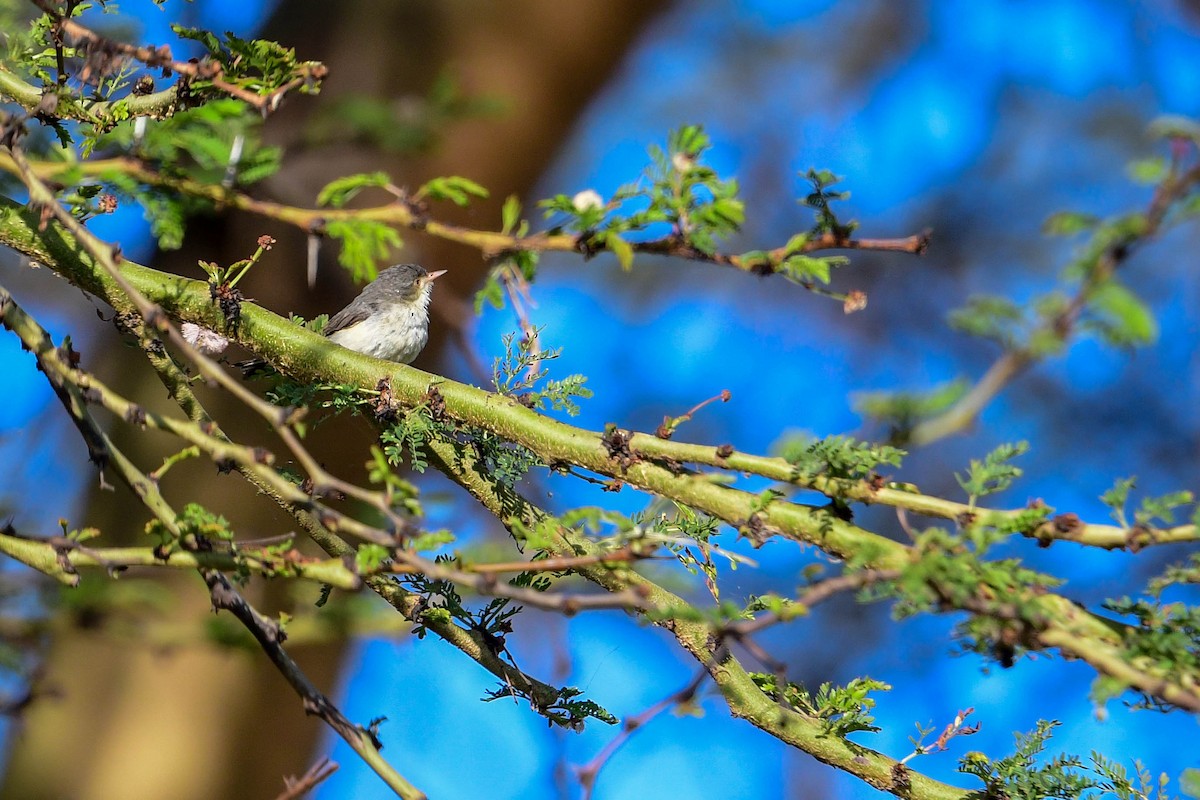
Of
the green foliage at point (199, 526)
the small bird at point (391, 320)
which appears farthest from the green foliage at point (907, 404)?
the small bird at point (391, 320)

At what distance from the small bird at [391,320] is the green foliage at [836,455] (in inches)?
111

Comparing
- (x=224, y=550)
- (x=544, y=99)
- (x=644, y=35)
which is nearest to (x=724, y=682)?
(x=224, y=550)

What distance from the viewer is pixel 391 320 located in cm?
418

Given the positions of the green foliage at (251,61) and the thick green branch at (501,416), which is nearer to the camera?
the thick green branch at (501,416)

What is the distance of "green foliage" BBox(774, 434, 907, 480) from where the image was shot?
4.62ft

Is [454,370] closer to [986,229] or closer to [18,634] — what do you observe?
[18,634]

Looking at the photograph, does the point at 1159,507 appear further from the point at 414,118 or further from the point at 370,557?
the point at 414,118

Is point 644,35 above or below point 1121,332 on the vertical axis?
above

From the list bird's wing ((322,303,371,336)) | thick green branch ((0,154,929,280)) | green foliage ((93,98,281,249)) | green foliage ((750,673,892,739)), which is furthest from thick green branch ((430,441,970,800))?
bird's wing ((322,303,371,336))

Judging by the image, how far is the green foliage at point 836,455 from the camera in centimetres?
141

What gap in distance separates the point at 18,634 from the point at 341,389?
26.4 inches

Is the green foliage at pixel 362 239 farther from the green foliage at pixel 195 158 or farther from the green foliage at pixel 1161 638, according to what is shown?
the green foliage at pixel 1161 638

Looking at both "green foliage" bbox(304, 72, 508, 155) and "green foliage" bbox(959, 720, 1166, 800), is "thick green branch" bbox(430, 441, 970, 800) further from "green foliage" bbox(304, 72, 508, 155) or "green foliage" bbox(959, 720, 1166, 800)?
"green foliage" bbox(304, 72, 508, 155)

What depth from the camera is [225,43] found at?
5.42ft
